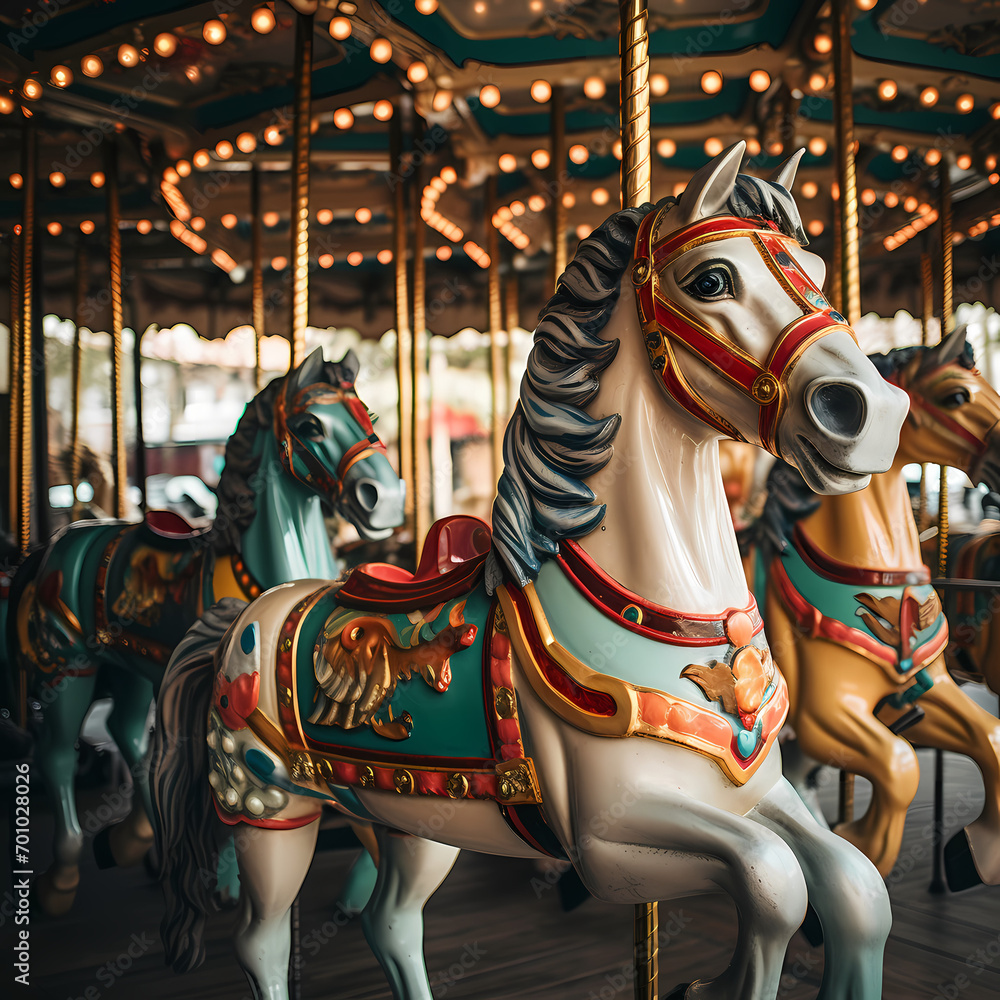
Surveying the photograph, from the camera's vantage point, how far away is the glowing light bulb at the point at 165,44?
13.0ft

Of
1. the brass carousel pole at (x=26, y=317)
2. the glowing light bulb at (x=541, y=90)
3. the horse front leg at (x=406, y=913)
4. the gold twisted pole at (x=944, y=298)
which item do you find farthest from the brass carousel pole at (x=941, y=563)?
the brass carousel pole at (x=26, y=317)

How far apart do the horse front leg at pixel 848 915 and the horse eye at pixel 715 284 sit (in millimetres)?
829

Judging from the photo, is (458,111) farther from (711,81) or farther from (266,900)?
(266,900)

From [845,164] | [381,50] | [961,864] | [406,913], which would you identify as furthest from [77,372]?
[961,864]

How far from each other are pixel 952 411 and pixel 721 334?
5.26 ft

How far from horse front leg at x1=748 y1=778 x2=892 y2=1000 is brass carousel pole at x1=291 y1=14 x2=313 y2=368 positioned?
2449 millimetres

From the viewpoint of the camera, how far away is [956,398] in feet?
8.15

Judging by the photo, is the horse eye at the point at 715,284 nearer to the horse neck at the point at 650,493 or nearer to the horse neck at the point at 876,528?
the horse neck at the point at 650,493

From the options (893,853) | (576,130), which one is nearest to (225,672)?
(893,853)

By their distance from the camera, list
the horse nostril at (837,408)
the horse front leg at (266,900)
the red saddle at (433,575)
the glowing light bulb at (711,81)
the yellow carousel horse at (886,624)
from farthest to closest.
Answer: the glowing light bulb at (711,81), the yellow carousel horse at (886,624), the horse front leg at (266,900), the red saddle at (433,575), the horse nostril at (837,408)

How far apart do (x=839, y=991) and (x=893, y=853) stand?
1440 millimetres

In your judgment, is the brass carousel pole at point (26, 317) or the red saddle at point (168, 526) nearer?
the red saddle at point (168, 526)

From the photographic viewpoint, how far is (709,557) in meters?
1.36

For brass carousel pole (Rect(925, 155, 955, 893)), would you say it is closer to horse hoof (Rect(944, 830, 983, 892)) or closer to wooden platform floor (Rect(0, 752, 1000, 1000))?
wooden platform floor (Rect(0, 752, 1000, 1000))
